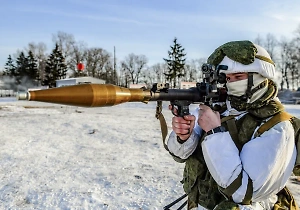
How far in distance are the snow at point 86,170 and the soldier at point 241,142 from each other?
304cm

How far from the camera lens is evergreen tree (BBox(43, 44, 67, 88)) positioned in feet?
210

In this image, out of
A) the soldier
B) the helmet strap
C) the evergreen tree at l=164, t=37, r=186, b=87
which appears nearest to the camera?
the soldier

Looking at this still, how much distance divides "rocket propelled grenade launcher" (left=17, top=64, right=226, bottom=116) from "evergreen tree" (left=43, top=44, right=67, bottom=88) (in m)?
64.7

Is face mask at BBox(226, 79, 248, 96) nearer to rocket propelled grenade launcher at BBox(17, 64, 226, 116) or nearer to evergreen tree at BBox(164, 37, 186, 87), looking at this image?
rocket propelled grenade launcher at BBox(17, 64, 226, 116)

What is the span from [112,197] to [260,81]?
413 cm

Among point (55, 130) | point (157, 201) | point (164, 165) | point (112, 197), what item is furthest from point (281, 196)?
point (55, 130)

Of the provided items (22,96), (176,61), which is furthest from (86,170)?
(176,61)

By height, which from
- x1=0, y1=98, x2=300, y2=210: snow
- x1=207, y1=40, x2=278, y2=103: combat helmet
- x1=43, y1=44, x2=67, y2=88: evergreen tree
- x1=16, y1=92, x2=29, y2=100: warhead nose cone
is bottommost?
x1=0, y1=98, x2=300, y2=210: snow

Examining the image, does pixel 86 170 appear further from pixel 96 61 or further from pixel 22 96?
pixel 96 61

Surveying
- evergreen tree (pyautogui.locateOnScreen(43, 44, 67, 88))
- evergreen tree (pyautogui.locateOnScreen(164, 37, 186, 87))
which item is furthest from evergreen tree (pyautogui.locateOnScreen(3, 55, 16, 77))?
evergreen tree (pyautogui.locateOnScreen(164, 37, 186, 87))

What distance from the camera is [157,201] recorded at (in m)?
5.27

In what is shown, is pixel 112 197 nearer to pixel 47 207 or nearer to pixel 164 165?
pixel 47 207

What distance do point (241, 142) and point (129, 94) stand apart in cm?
87

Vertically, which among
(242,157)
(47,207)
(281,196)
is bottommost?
(47,207)
